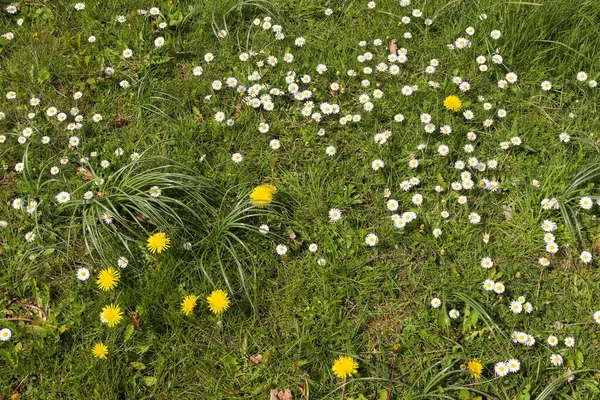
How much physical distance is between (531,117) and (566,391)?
1510 millimetres

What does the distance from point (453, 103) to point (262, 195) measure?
1190 mm

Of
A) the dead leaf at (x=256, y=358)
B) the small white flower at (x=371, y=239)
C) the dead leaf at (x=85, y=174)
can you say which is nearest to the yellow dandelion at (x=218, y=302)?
the dead leaf at (x=256, y=358)

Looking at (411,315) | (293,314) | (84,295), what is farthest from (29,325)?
(411,315)

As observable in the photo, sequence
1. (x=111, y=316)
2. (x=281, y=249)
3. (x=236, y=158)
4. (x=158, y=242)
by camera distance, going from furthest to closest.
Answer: (x=236, y=158) → (x=281, y=249) → (x=158, y=242) → (x=111, y=316)

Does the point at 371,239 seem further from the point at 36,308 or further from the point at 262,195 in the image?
the point at 36,308

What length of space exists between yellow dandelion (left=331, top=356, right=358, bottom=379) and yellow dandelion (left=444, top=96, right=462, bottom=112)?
1.52 meters

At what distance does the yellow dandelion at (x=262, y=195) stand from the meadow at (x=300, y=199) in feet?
0.05

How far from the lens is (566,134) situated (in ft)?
10.3

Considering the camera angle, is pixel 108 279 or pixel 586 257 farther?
pixel 586 257

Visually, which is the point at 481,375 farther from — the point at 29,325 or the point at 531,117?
the point at 29,325

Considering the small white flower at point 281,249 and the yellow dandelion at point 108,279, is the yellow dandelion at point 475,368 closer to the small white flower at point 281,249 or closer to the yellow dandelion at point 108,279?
the small white flower at point 281,249

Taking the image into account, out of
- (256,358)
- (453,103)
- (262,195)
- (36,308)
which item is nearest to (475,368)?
(256,358)

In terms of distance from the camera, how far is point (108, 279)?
2643mm

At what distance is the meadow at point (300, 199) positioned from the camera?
2.56 metres
